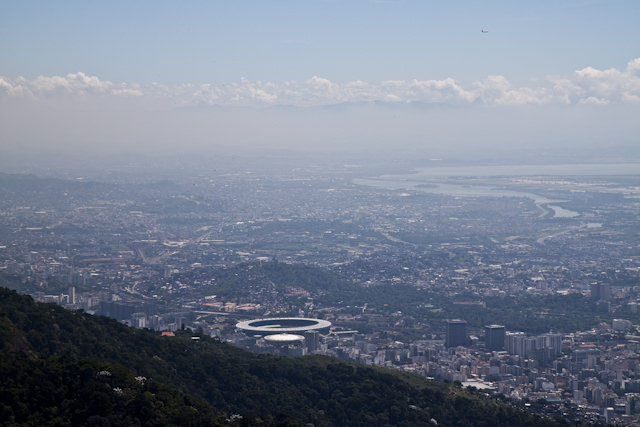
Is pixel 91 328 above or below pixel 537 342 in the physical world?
above

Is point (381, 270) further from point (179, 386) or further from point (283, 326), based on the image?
point (179, 386)

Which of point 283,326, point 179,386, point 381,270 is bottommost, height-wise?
point 283,326

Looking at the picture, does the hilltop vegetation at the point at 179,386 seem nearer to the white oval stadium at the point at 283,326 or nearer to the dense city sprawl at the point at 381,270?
the dense city sprawl at the point at 381,270

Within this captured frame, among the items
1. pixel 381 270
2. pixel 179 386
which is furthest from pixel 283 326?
pixel 179 386

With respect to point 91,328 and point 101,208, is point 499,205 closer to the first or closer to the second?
point 101,208

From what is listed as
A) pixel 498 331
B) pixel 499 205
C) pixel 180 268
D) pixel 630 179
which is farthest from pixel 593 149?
pixel 498 331
